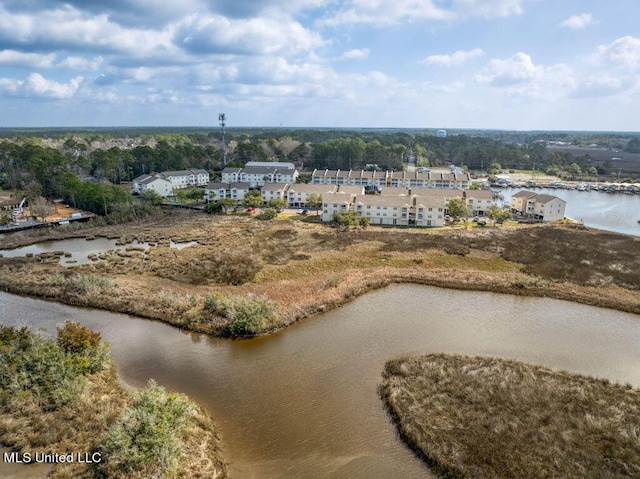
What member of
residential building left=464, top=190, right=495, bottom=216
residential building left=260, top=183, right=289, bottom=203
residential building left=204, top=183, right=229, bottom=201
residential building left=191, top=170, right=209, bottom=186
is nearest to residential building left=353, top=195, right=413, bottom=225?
residential building left=464, top=190, right=495, bottom=216

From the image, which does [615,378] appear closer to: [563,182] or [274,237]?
[274,237]

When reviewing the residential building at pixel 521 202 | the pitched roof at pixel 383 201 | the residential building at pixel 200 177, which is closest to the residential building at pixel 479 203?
the residential building at pixel 521 202

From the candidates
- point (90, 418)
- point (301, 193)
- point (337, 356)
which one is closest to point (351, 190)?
point (301, 193)

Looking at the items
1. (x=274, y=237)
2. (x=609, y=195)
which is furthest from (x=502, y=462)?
(x=609, y=195)

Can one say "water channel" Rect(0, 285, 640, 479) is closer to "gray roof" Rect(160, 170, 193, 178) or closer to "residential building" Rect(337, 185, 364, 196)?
"residential building" Rect(337, 185, 364, 196)

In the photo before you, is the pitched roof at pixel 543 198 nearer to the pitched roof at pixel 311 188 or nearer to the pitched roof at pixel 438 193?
the pitched roof at pixel 438 193

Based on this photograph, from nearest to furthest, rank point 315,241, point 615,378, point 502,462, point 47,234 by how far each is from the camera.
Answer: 1. point 502,462
2. point 615,378
3. point 315,241
4. point 47,234
